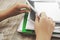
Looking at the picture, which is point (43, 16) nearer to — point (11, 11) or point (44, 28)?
point (44, 28)


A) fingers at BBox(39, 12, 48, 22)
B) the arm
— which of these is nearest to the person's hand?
fingers at BBox(39, 12, 48, 22)

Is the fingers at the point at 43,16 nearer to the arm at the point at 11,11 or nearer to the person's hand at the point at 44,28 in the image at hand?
the person's hand at the point at 44,28

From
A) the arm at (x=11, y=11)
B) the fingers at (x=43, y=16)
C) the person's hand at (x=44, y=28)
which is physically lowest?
the person's hand at (x=44, y=28)

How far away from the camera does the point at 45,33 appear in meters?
0.66

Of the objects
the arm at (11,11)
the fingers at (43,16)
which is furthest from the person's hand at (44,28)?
the arm at (11,11)

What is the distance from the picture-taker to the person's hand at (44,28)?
0.66 m

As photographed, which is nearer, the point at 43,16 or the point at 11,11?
the point at 43,16

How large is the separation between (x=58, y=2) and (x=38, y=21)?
184 millimetres

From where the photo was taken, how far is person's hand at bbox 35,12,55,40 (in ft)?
2.17

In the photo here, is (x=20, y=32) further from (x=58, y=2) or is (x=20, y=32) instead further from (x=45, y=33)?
(x=58, y=2)

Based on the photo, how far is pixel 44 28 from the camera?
66cm

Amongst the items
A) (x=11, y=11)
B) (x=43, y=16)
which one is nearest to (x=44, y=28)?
(x=43, y=16)

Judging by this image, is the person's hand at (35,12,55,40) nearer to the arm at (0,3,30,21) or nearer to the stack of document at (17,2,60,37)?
the stack of document at (17,2,60,37)

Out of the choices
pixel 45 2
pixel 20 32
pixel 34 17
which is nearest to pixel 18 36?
pixel 20 32
